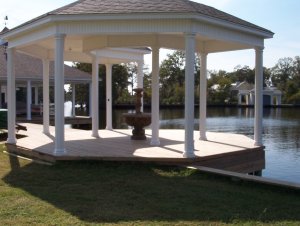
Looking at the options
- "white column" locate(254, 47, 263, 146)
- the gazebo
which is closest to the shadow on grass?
the gazebo

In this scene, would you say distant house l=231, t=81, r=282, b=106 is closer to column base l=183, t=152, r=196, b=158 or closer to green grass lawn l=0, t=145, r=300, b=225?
column base l=183, t=152, r=196, b=158

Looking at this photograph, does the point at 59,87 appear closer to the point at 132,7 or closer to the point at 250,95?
the point at 132,7

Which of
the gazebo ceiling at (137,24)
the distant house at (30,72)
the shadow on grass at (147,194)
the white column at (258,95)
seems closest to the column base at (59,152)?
the shadow on grass at (147,194)

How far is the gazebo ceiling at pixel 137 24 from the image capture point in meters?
10.3

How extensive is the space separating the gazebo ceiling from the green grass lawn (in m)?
3.23

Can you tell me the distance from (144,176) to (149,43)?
4.58m

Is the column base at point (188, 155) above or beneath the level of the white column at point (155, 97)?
beneath

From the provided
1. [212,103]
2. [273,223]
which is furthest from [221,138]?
[212,103]

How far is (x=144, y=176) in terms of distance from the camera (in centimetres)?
926

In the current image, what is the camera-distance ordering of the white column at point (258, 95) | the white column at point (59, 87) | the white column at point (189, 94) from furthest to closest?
the white column at point (258, 95)
the white column at point (59, 87)
the white column at point (189, 94)

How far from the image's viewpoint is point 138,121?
1388 centimetres

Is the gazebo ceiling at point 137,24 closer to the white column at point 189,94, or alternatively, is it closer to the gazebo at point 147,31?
the gazebo at point 147,31

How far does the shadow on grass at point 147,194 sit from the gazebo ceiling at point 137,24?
3.22 m

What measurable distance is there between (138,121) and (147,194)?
6.15 metres
